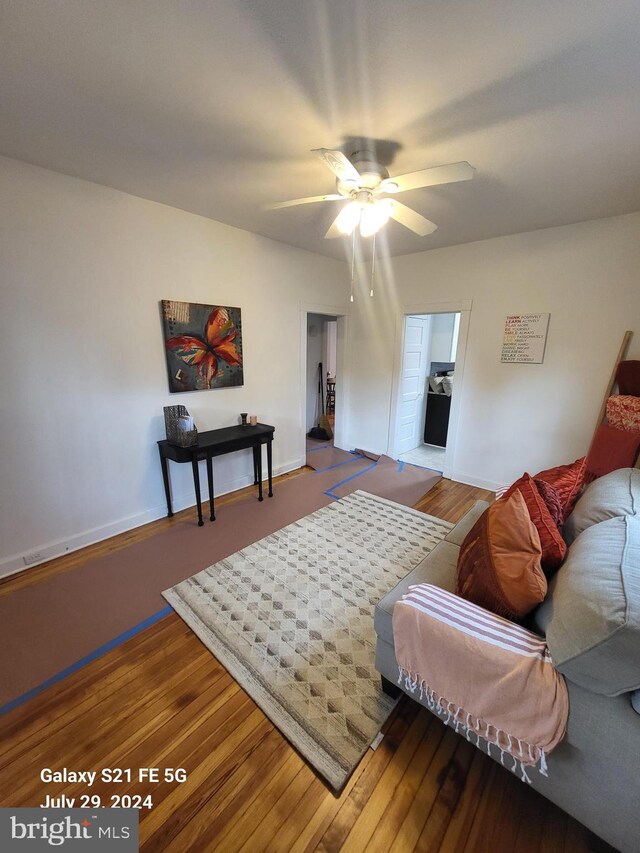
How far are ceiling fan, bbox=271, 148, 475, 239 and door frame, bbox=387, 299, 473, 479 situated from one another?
1682 mm

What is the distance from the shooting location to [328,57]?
1.20 meters

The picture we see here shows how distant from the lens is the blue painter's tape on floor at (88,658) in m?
1.43

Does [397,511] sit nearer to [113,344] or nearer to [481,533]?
[481,533]

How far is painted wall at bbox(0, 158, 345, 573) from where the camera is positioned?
2051 millimetres

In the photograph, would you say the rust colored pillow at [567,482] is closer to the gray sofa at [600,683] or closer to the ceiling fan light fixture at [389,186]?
the gray sofa at [600,683]

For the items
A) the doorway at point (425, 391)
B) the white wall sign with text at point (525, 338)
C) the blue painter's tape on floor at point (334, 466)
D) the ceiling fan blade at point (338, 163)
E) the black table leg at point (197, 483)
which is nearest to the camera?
the ceiling fan blade at point (338, 163)

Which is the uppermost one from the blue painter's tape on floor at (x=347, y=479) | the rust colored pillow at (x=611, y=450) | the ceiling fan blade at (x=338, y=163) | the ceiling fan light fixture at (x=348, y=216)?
the ceiling fan blade at (x=338, y=163)

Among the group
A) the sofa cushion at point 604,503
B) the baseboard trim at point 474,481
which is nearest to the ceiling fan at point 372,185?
the sofa cushion at point 604,503

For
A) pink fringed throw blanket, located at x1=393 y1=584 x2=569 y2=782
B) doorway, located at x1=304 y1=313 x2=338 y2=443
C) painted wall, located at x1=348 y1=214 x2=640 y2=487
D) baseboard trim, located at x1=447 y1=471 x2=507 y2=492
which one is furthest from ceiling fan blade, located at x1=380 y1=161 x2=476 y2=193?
doorway, located at x1=304 y1=313 x2=338 y2=443

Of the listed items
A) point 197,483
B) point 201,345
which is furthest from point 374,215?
point 197,483

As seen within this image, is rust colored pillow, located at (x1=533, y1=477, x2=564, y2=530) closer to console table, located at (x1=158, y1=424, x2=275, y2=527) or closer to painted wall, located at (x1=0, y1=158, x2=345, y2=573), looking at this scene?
console table, located at (x1=158, y1=424, x2=275, y2=527)

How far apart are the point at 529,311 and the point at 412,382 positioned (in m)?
1.63

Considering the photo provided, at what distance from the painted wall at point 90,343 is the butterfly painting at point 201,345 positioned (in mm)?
92

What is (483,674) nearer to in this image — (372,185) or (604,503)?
(604,503)
